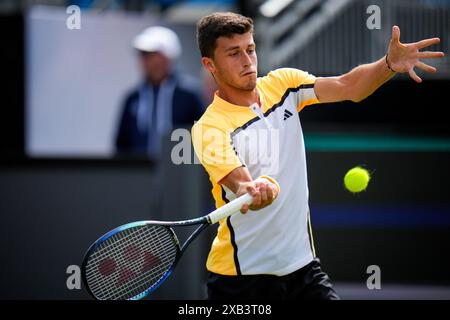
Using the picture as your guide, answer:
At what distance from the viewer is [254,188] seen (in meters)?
4.63

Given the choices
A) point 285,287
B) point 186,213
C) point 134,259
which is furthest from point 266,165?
point 186,213

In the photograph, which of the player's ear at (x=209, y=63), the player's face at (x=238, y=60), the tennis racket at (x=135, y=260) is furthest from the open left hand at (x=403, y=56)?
the tennis racket at (x=135, y=260)

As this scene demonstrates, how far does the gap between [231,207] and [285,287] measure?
0.63 m

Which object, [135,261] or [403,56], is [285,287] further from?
[403,56]

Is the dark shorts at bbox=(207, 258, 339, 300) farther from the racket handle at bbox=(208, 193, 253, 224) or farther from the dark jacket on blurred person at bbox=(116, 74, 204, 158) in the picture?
the dark jacket on blurred person at bbox=(116, 74, 204, 158)

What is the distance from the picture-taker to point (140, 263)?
206 inches

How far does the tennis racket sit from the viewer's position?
16.7 feet

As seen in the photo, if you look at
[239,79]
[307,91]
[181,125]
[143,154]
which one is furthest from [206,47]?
[143,154]

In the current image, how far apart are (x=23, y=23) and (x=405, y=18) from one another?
149 inches

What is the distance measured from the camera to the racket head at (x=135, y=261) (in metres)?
5.10

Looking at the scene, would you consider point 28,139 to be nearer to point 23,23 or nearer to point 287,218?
point 23,23

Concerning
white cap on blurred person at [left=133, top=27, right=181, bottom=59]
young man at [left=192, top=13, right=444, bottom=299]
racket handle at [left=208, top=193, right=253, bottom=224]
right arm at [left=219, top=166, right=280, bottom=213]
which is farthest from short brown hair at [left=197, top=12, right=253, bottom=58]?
white cap on blurred person at [left=133, top=27, right=181, bottom=59]

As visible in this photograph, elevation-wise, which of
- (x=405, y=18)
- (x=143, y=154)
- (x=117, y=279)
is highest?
(x=405, y=18)

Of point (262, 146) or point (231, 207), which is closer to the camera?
point (231, 207)
